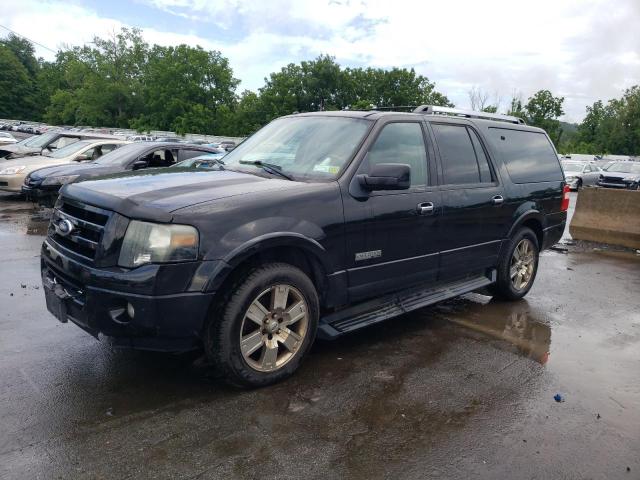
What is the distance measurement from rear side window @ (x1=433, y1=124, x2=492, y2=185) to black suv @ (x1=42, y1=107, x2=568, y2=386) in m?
0.02

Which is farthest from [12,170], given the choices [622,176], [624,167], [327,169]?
[624,167]

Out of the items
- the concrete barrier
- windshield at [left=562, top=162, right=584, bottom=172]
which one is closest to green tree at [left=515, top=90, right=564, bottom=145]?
windshield at [left=562, top=162, right=584, bottom=172]

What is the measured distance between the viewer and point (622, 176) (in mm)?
22984

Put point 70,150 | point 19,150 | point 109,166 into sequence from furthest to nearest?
point 19,150, point 70,150, point 109,166

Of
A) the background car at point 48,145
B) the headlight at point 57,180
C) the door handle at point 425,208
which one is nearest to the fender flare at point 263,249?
the door handle at point 425,208

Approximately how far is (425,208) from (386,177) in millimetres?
756

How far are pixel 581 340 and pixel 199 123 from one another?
218 ft

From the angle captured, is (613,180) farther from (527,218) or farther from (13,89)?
(13,89)

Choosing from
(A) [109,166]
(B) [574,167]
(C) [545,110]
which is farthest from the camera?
(C) [545,110]

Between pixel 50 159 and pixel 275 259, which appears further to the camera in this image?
pixel 50 159

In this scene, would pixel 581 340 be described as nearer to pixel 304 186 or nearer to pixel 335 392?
pixel 335 392

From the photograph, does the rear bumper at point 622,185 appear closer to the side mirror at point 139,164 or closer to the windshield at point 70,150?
the side mirror at point 139,164

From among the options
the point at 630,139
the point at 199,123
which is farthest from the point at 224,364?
the point at 630,139

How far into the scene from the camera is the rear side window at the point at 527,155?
558cm
